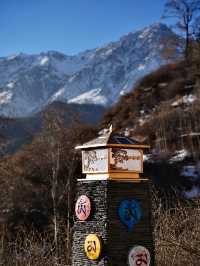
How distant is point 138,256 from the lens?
4.34 meters

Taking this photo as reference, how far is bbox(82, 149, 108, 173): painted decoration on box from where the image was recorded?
438 cm

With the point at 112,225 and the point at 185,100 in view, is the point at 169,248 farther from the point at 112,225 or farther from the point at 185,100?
the point at 185,100

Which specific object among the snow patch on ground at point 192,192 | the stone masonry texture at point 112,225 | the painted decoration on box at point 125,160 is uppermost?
the snow patch on ground at point 192,192

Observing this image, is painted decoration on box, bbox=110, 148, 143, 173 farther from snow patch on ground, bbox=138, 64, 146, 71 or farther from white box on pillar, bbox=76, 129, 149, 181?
snow patch on ground, bbox=138, 64, 146, 71

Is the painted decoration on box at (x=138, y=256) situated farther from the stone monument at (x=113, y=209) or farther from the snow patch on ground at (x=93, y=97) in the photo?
the snow patch on ground at (x=93, y=97)

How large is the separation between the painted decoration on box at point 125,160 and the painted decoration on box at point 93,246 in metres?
0.56

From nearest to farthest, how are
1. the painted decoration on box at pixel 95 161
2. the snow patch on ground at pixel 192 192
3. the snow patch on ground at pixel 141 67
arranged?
the painted decoration on box at pixel 95 161, the snow patch on ground at pixel 192 192, the snow patch on ground at pixel 141 67

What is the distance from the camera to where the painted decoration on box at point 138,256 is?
4309mm

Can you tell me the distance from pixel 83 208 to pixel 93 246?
0.33m

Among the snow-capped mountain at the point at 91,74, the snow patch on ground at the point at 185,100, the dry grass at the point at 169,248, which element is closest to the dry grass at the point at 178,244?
the dry grass at the point at 169,248

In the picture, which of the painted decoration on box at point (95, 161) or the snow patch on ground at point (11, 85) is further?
the snow patch on ground at point (11, 85)

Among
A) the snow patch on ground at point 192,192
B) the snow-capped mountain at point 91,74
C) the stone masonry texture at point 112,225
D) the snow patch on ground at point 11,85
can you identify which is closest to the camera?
the stone masonry texture at point 112,225

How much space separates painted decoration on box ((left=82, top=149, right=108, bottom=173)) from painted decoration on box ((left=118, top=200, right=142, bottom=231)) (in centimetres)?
31

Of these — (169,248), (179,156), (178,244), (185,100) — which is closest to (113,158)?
(178,244)
